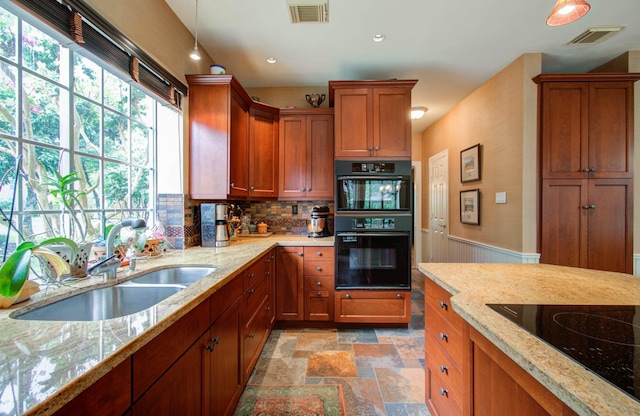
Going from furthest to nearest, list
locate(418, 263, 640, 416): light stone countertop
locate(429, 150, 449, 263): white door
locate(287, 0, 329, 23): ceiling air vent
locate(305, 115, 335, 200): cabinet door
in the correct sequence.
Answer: locate(429, 150, 449, 263): white door < locate(305, 115, 335, 200): cabinet door < locate(287, 0, 329, 23): ceiling air vent < locate(418, 263, 640, 416): light stone countertop

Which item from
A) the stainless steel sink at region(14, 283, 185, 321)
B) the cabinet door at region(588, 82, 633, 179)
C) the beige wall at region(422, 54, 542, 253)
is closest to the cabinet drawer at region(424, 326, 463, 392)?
the stainless steel sink at region(14, 283, 185, 321)

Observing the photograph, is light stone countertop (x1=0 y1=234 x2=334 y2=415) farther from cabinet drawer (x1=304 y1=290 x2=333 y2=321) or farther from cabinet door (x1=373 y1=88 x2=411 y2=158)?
cabinet door (x1=373 y1=88 x2=411 y2=158)

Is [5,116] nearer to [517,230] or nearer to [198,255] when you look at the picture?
[198,255]

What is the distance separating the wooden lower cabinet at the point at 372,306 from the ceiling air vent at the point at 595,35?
109 inches

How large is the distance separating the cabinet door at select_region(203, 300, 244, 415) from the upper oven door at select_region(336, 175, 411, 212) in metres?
1.40

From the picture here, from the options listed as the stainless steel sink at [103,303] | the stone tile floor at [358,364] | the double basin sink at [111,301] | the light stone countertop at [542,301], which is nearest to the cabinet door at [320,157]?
the stone tile floor at [358,364]

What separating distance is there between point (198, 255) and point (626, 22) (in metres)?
3.89

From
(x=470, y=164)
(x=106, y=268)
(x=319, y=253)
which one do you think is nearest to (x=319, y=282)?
(x=319, y=253)

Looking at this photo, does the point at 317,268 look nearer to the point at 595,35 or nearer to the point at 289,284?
the point at 289,284

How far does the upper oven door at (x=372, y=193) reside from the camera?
8.27 ft

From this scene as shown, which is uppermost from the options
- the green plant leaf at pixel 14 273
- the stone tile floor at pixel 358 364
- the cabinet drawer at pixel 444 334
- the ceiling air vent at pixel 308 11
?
the ceiling air vent at pixel 308 11

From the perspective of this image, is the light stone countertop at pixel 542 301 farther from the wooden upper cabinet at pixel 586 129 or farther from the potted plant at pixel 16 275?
the wooden upper cabinet at pixel 586 129

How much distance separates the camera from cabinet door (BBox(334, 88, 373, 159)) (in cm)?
255

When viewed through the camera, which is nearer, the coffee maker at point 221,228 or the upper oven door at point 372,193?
the coffee maker at point 221,228
